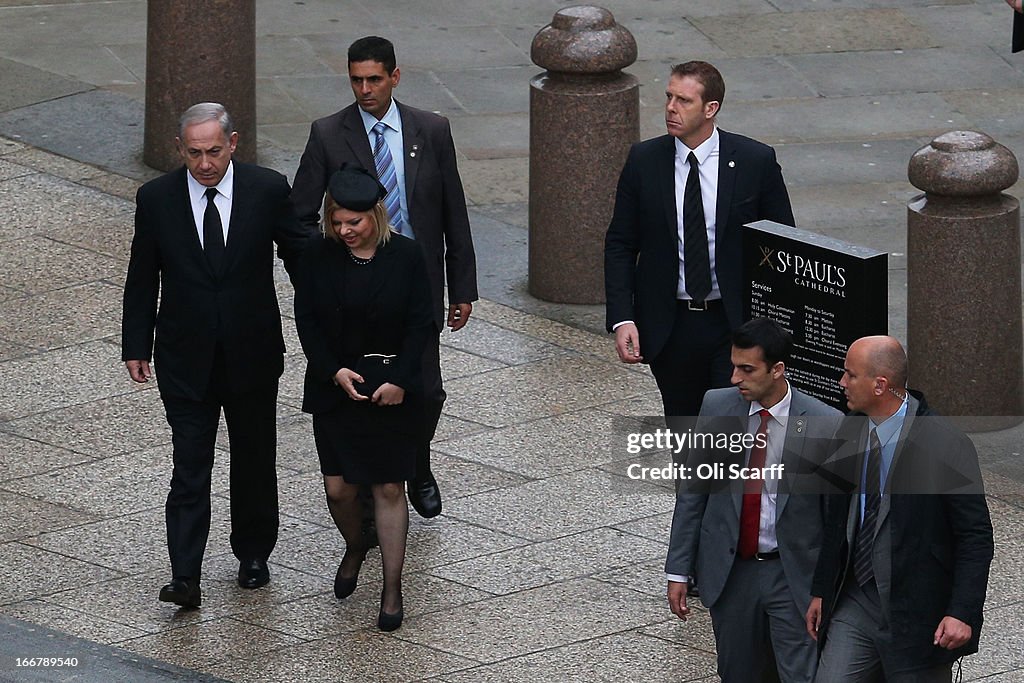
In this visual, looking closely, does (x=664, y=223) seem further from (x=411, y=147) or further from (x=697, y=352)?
(x=411, y=147)

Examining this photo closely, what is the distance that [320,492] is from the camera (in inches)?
343

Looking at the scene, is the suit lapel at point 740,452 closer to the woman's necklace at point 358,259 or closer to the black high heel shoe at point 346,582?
the woman's necklace at point 358,259

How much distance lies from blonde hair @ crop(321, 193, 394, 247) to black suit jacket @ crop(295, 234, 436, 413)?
0.03 m

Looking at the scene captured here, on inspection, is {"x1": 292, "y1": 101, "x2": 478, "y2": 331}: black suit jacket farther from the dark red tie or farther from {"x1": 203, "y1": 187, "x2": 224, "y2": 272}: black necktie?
the dark red tie

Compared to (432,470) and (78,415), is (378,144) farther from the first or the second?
(78,415)

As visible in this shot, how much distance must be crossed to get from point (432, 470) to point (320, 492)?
0.57 meters

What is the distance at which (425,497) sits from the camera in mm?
8445

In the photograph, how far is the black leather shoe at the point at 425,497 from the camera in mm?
8438

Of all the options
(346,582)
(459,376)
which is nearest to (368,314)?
(346,582)

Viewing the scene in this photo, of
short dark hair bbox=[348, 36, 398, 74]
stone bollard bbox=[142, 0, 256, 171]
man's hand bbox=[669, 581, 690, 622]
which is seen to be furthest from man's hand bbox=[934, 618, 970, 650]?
stone bollard bbox=[142, 0, 256, 171]

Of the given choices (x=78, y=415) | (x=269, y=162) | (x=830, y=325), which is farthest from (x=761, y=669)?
(x=269, y=162)

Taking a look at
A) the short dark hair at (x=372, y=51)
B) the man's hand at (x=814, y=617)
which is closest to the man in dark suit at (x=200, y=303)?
the short dark hair at (x=372, y=51)

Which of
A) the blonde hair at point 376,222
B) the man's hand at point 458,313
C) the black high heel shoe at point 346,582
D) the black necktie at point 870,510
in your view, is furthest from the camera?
the man's hand at point 458,313

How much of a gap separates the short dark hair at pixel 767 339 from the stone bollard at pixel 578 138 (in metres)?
4.81
